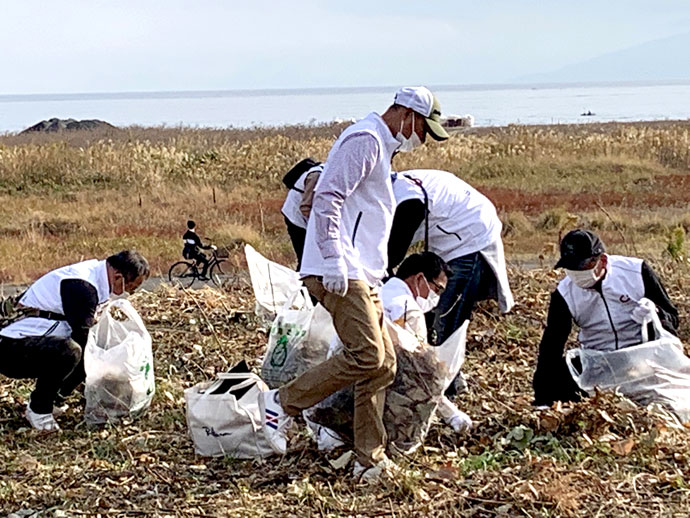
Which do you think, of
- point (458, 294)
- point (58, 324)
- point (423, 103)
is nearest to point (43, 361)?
point (58, 324)

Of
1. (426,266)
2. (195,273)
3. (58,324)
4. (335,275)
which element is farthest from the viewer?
(195,273)

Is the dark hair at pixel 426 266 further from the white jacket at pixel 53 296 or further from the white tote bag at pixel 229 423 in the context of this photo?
the white jacket at pixel 53 296

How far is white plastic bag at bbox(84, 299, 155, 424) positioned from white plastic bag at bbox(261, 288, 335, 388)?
0.61m

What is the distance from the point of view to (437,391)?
4.21m

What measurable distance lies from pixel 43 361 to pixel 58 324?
21 cm

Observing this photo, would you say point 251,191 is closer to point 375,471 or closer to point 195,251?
point 195,251

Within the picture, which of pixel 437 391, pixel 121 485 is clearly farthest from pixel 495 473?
pixel 121 485

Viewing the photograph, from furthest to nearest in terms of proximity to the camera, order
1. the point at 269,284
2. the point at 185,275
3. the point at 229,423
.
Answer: the point at 185,275 < the point at 269,284 < the point at 229,423

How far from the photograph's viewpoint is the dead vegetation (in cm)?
371

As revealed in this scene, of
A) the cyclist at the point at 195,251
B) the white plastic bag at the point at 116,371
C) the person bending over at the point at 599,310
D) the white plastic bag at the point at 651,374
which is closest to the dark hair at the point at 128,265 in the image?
the white plastic bag at the point at 116,371

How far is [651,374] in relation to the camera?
4570 mm

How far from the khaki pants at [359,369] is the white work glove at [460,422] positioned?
0.59 meters

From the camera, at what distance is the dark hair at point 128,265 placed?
492 centimetres

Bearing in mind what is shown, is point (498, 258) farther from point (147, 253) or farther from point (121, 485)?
point (147, 253)
